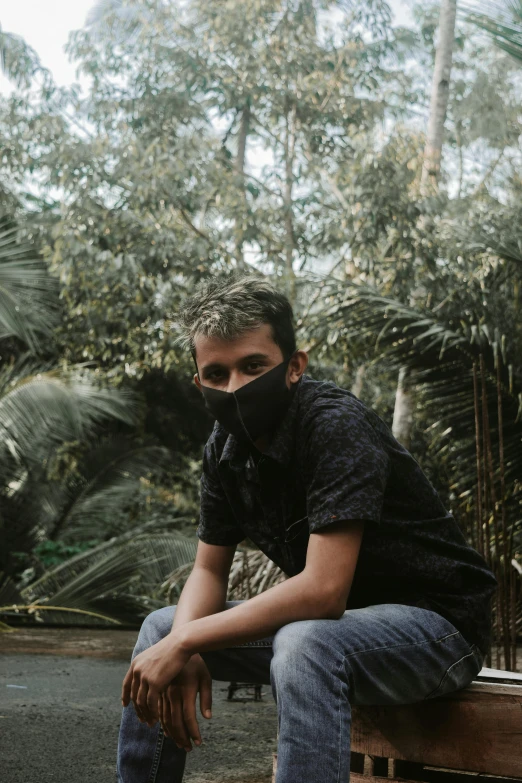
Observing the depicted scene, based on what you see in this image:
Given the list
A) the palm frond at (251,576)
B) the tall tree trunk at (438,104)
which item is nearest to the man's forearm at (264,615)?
the palm frond at (251,576)

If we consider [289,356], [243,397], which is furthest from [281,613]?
[289,356]

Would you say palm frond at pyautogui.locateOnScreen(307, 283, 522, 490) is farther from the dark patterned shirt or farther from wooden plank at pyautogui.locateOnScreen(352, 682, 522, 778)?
wooden plank at pyautogui.locateOnScreen(352, 682, 522, 778)

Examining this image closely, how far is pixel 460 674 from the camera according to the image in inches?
76.1

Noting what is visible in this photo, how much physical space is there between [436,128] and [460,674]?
10.4m

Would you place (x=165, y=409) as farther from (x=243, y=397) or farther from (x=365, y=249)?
(x=243, y=397)

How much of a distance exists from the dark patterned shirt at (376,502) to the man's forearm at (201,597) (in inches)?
8.2

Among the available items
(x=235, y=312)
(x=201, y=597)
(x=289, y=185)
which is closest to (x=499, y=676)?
(x=201, y=597)

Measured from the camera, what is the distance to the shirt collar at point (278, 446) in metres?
1.98

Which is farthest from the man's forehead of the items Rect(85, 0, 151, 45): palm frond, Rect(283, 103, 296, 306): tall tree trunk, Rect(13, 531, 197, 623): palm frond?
Rect(85, 0, 151, 45): palm frond

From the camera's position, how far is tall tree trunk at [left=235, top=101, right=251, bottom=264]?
36.4ft

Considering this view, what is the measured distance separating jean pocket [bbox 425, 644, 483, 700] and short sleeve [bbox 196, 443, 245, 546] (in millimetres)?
651

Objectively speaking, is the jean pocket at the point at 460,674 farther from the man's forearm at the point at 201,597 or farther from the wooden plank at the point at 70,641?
→ the wooden plank at the point at 70,641

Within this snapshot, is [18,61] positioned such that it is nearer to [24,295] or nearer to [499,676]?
[24,295]

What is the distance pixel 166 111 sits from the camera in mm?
12438
